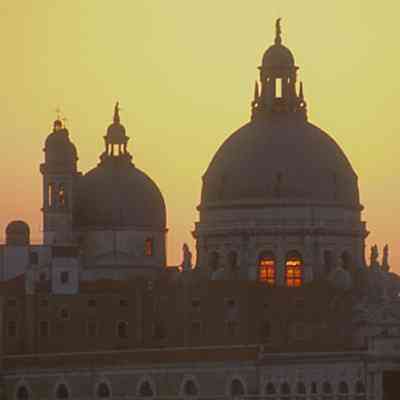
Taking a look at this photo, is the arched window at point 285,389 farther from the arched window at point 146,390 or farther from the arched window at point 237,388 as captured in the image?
the arched window at point 146,390

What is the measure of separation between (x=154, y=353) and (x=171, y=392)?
9.31 feet

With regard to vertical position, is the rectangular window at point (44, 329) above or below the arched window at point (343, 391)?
above

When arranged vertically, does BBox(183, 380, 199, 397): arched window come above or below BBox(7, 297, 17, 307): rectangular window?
below

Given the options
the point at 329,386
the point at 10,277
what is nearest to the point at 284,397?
the point at 329,386

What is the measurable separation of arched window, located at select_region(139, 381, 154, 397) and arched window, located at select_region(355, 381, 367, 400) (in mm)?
9354

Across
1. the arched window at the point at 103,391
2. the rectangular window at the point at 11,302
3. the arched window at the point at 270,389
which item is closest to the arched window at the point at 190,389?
the arched window at the point at 270,389

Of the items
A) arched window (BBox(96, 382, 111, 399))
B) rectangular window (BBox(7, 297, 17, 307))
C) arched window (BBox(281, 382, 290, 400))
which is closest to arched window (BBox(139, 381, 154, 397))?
arched window (BBox(96, 382, 111, 399))

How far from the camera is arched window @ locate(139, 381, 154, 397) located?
191125 millimetres

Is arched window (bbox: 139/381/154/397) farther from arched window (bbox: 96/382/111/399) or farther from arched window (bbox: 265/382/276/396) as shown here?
arched window (bbox: 265/382/276/396)

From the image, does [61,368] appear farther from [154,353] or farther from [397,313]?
[397,313]

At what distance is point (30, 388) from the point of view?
192750 millimetres

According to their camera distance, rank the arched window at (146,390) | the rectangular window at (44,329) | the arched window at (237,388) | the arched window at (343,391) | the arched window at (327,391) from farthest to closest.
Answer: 1. the rectangular window at (44,329)
2. the arched window at (146,390)
3. the arched window at (237,388)
4. the arched window at (343,391)
5. the arched window at (327,391)

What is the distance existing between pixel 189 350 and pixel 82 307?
7.72 m

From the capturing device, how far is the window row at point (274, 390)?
622 feet
